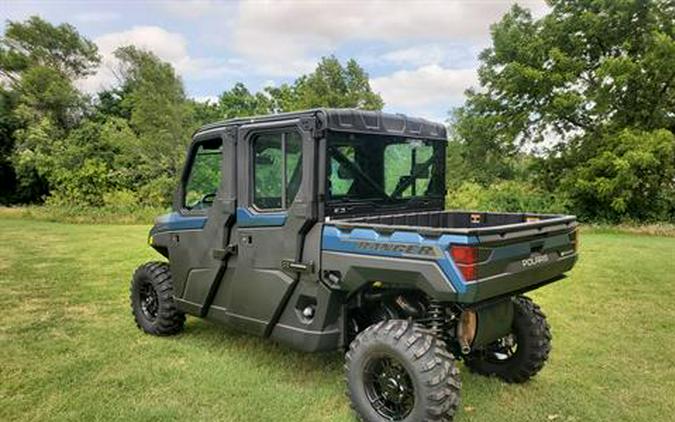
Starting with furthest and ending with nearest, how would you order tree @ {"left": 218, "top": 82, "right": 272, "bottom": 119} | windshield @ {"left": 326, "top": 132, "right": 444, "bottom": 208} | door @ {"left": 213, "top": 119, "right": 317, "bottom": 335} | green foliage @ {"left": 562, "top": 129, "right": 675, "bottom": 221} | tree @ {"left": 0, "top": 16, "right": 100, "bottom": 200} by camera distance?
1. tree @ {"left": 218, "top": 82, "right": 272, "bottom": 119}
2. tree @ {"left": 0, "top": 16, "right": 100, "bottom": 200}
3. green foliage @ {"left": 562, "top": 129, "right": 675, "bottom": 221}
4. windshield @ {"left": 326, "top": 132, "right": 444, "bottom": 208}
5. door @ {"left": 213, "top": 119, "right": 317, "bottom": 335}

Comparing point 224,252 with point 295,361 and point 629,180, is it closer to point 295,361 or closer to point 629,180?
point 295,361

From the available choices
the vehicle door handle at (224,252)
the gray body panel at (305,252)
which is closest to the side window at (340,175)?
the gray body panel at (305,252)

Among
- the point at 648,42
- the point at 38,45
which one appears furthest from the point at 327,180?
the point at 38,45

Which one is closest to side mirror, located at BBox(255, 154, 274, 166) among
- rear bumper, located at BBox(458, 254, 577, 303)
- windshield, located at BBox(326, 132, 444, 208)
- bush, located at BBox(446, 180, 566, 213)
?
windshield, located at BBox(326, 132, 444, 208)

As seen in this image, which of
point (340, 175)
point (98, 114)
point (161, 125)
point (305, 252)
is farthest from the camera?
point (98, 114)

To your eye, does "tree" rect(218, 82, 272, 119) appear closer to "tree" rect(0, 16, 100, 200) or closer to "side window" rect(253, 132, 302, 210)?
"tree" rect(0, 16, 100, 200)

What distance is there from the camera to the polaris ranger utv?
304 cm

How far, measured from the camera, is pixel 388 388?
3293mm

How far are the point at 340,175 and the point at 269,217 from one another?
24.9 inches

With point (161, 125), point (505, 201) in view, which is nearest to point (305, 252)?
point (505, 201)

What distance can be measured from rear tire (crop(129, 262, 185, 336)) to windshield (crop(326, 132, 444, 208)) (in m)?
2.25

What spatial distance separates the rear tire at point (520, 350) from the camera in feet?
12.9

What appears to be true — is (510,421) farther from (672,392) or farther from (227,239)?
(227,239)

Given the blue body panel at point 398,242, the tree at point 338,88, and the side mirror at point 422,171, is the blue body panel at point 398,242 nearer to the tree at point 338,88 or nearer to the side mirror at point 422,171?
the side mirror at point 422,171
